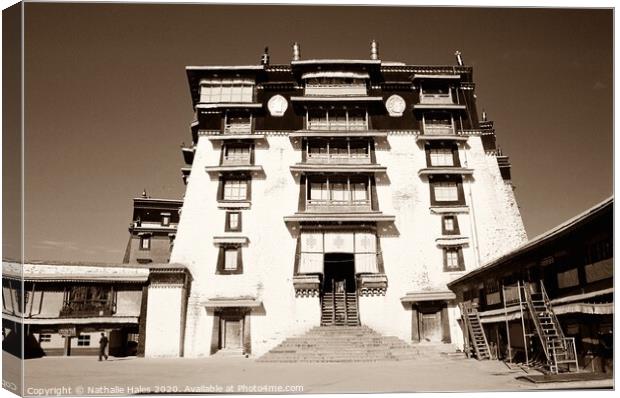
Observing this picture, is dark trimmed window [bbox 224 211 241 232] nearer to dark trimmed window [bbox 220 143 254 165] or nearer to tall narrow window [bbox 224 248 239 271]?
tall narrow window [bbox 224 248 239 271]

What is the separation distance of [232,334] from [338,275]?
16.2ft

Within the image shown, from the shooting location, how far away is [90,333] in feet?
68.5

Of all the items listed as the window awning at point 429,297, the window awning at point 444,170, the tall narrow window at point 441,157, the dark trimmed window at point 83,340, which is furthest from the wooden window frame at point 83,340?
the tall narrow window at point 441,157

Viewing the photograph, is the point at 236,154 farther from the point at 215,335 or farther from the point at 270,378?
the point at 270,378

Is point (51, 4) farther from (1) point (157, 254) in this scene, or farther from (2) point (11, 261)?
(1) point (157, 254)

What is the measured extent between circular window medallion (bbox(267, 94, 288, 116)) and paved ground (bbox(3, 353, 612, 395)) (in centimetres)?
1190

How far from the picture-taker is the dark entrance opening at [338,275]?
2230 cm

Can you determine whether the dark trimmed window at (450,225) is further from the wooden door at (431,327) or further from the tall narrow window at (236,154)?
the tall narrow window at (236,154)

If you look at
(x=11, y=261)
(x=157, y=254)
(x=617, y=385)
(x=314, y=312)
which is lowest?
(x=617, y=385)

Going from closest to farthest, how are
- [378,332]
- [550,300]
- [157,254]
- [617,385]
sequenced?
[617,385] < [550,300] < [378,332] < [157,254]

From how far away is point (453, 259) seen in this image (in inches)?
867

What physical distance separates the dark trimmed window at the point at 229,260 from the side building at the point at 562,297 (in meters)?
9.64

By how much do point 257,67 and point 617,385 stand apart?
18.0 meters

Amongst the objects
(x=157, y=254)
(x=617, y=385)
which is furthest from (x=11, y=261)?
(x=157, y=254)
